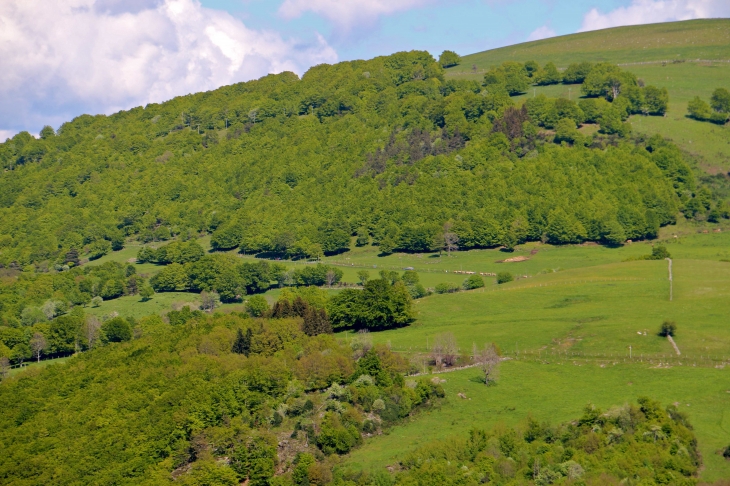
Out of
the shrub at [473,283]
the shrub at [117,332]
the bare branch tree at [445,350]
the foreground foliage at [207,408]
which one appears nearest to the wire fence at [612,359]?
the bare branch tree at [445,350]

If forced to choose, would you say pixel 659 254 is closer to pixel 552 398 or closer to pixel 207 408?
pixel 552 398

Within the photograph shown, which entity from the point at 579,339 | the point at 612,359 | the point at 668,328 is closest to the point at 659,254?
the point at 668,328

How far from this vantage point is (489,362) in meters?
121

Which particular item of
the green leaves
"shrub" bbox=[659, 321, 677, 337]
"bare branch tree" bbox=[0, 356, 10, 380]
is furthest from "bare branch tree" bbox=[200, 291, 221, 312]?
"shrub" bbox=[659, 321, 677, 337]

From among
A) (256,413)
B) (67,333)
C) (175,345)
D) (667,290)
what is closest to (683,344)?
(667,290)

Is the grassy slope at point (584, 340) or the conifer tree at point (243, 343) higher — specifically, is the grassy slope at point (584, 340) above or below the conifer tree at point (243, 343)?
below

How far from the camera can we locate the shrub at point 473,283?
552ft

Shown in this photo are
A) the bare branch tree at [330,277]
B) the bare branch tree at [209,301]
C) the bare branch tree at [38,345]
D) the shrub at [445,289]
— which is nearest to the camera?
the bare branch tree at [38,345]

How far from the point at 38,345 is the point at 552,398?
82.7 meters

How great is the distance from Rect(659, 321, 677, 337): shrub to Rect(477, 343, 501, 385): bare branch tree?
66.0 feet

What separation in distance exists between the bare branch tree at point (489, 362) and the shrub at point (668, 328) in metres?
20.1

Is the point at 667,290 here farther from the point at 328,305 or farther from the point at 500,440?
the point at 500,440

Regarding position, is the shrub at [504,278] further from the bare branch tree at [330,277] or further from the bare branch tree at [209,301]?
the bare branch tree at [209,301]

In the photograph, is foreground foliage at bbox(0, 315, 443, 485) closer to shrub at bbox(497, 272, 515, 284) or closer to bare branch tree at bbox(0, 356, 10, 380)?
bare branch tree at bbox(0, 356, 10, 380)
